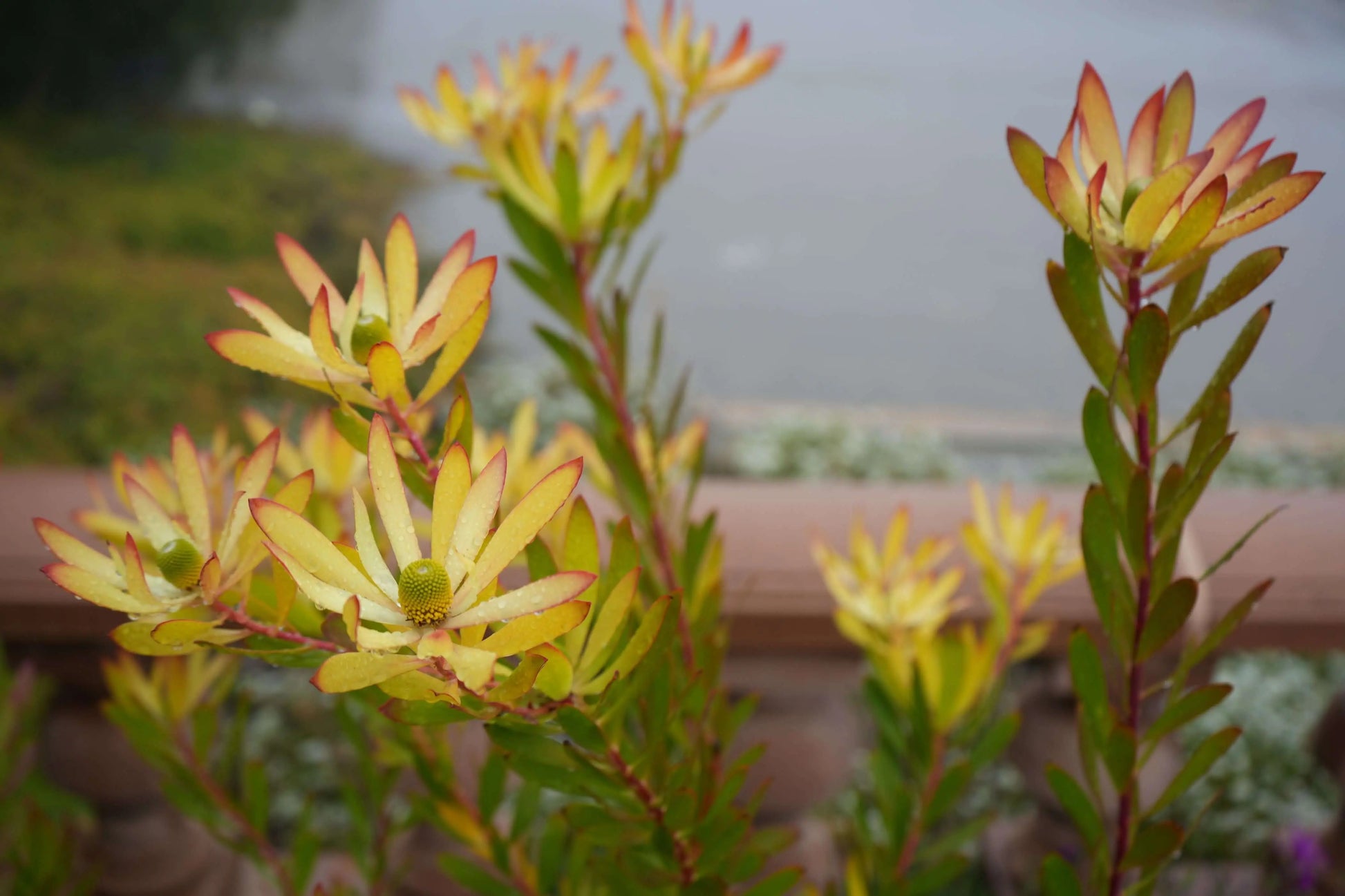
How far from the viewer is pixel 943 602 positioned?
0.40m

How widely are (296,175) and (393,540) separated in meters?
2.36

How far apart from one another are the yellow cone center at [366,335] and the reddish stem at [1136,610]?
0.53ft

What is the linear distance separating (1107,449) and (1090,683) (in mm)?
71

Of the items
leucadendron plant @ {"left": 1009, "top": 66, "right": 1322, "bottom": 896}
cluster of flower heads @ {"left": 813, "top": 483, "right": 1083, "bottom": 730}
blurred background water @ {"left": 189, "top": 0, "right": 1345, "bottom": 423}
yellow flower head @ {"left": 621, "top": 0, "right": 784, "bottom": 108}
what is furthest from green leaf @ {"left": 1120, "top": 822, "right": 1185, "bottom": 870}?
blurred background water @ {"left": 189, "top": 0, "right": 1345, "bottom": 423}

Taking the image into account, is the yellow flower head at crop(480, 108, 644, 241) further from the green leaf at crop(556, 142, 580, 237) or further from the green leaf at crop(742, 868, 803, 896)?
the green leaf at crop(742, 868, 803, 896)

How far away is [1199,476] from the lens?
0.20 m

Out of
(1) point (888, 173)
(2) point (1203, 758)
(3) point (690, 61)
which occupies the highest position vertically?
(1) point (888, 173)

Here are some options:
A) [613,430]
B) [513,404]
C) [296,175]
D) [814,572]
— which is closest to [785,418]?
[513,404]

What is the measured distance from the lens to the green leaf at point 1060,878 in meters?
0.24

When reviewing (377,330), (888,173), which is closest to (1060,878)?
(377,330)

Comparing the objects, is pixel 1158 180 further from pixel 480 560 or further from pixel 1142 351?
pixel 480 560

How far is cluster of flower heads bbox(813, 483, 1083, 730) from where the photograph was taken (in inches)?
13.5

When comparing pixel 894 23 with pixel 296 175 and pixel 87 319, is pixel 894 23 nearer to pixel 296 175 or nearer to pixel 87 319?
pixel 296 175

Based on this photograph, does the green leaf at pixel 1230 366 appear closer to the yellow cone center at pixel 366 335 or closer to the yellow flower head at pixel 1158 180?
the yellow flower head at pixel 1158 180
